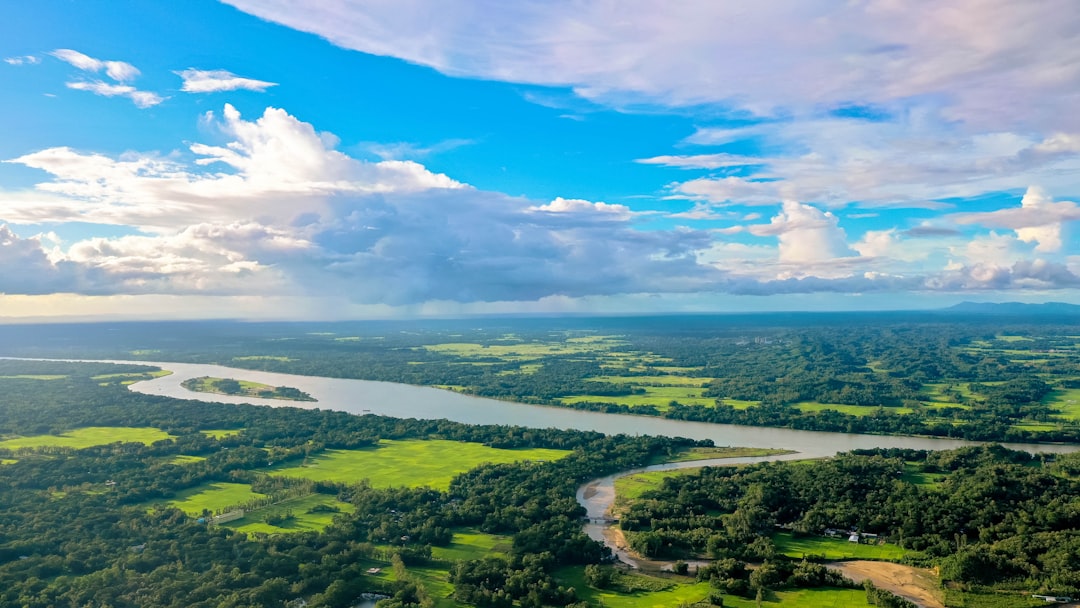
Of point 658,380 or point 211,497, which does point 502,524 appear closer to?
point 211,497

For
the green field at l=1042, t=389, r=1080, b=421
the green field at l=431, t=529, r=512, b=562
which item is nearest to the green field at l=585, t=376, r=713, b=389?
the green field at l=1042, t=389, r=1080, b=421

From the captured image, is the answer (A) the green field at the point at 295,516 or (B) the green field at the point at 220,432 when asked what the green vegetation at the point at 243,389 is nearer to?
(B) the green field at the point at 220,432

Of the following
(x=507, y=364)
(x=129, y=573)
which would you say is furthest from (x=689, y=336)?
(x=129, y=573)

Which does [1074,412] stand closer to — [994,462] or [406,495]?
[994,462]

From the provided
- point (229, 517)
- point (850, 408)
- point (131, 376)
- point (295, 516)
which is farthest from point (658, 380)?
point (131, 376)

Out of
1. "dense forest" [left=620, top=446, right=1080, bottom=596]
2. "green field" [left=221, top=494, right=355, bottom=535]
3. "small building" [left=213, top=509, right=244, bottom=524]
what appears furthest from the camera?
"small building" [left=213, top=509, right=244, bottom=524]

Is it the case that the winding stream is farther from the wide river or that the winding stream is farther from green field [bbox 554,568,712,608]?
green field [bbox 554,568,712,608]
